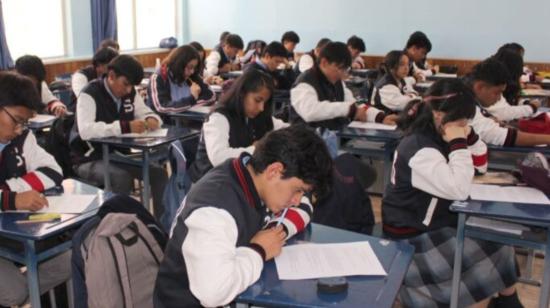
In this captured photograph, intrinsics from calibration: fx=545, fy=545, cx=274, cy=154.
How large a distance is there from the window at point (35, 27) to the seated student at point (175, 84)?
→ 3000 millimetres

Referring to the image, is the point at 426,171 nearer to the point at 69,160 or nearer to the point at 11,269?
the point at 11,269

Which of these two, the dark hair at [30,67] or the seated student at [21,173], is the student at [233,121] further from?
the dark hair at [30,67]

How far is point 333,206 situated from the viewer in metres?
2.16

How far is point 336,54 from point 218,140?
128cm

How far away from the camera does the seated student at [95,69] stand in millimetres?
4371

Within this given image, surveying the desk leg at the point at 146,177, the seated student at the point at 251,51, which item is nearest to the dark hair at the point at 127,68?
the desk leg at the point at 146,177

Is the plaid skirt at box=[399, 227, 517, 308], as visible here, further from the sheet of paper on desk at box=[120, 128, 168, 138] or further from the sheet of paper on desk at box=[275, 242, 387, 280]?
the sheet of paper on desk at box=[120, 128, 168, 138]

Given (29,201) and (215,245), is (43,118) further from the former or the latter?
(215,245)

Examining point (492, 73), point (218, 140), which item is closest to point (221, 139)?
point (218, 140)

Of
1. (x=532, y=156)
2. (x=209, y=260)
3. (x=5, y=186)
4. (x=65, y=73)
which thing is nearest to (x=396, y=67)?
(x=532, y=156)

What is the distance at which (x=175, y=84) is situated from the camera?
14.6 ft

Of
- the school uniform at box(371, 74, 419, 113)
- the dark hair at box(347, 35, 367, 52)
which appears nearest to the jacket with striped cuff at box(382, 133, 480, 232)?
the school uniform at box(371, 74, 419, 113)

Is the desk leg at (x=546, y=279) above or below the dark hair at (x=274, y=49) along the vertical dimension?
below

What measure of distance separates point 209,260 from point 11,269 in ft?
3.53
